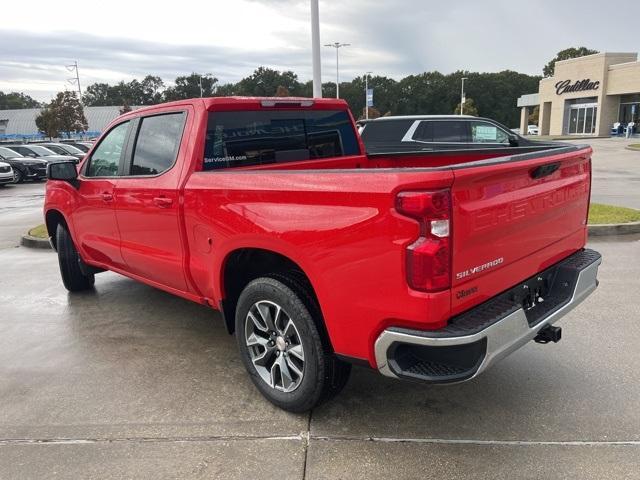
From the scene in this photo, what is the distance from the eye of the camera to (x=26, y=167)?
23.3 metres

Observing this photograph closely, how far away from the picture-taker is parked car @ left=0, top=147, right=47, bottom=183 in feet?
75.9

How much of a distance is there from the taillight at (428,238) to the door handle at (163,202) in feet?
6.53

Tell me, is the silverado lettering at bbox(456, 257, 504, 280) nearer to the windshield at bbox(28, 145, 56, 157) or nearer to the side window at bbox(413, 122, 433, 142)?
the side window at bbox(413, 122, 433, 142)

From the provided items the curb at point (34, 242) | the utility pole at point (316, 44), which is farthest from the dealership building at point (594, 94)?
the curb at point (34, 242)

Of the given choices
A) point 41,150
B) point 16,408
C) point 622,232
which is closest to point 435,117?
point 622,232

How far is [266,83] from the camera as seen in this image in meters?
87.1

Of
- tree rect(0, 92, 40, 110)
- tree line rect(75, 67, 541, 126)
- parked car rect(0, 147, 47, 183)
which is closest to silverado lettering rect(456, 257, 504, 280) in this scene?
parked car rect(0, 147, 47, 183)

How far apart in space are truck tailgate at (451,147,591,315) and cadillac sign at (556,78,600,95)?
52333mm

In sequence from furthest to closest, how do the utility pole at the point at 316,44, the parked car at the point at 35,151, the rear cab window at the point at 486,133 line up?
the parked car at the point at 35,151, the utility pole at the point at 316,44, the rear cab window at the point at 486,133

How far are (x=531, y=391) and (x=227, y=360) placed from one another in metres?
2.21

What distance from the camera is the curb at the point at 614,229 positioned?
7.76m

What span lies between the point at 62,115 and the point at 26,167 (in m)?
32.9

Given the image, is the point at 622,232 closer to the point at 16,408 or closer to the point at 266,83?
the point at 16,408

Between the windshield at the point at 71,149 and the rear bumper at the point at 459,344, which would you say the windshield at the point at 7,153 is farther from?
the rear bumper at the point at 459,344
